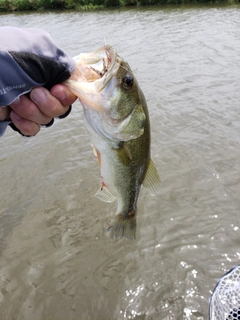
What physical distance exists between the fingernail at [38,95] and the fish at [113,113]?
16 centimetres

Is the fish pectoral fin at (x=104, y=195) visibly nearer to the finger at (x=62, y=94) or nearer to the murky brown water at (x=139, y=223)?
the finger at (x=62, y=94)

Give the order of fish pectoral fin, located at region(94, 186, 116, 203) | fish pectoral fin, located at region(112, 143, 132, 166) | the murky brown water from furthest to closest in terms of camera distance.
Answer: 1. the murky brown water
2. fish pectoral fin, located at region(94, 186, 116, 203)
3. fish pectoral fin, located at region(112, 143, 132, 166)

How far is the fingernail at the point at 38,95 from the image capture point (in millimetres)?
1903

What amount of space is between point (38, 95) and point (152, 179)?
3.37ft

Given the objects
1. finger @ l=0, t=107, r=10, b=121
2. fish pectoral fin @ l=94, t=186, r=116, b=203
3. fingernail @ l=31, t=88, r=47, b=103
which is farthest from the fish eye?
fish pectoral fin @ l=94, t=186, r=116, b=203

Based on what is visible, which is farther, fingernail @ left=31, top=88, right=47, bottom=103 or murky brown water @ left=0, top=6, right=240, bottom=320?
murky brown water @ left=0, top=6, right=240, bottom=320

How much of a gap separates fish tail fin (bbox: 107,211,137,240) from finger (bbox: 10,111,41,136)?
97 cm

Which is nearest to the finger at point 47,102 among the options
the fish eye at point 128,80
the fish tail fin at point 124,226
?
the fish eye at point 128,80

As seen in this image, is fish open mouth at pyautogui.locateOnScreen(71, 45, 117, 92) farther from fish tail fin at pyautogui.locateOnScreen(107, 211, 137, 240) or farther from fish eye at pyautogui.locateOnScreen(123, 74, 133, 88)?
fish tail fin at pyautogui.locateOnScreen(107, 211, 137, 240)

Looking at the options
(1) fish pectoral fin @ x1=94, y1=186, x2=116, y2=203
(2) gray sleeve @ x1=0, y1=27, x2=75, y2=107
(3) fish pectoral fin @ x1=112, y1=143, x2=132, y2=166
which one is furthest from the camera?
(1) fish pectoral fin @ x1=94, y1=186, x2=116, y2=203

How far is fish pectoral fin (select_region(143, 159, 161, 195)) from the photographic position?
93.0 inches

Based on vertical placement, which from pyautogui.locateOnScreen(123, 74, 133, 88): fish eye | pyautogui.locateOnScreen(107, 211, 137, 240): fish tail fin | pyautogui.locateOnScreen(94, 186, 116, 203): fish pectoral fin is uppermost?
pyautogui.locateOnScreen(123, 74, 133, 88): fish eye

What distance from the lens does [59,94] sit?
6.47 feet

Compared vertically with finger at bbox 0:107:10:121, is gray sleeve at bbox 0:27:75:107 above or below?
above
